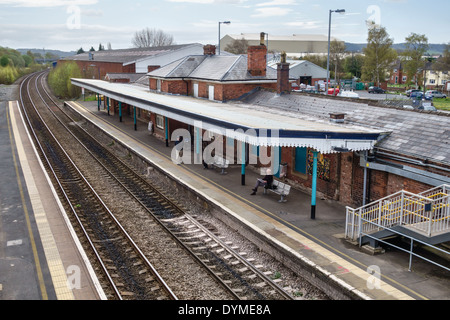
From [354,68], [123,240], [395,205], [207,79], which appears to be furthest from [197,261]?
[354,68]

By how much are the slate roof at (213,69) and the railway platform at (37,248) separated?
11.2m

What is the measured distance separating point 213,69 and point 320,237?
1710cm

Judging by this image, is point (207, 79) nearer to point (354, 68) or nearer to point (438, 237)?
point (438, 237)

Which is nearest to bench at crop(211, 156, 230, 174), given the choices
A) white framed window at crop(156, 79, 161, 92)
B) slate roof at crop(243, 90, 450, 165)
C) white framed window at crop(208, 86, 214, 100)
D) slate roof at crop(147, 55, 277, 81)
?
slate roof at crop(243, 90, 450, 165)

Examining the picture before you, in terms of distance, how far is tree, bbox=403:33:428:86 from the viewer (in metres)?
64.1

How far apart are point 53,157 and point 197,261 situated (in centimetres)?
1679

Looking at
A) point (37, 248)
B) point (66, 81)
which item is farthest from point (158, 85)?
point (66, 81)

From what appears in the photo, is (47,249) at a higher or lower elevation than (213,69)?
lower

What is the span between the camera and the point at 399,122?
47.3 ft

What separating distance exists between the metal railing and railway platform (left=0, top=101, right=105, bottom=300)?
6.86 metres

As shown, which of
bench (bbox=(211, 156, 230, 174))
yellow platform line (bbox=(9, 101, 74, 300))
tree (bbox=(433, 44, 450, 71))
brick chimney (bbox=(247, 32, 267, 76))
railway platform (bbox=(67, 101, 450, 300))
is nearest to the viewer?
railway platform (bbox=(67, 101, 450, 300))

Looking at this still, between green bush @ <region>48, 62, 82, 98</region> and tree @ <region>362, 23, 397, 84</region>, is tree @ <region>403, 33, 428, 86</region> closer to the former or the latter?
tree @ <region>362, 23, 397, 84</region>

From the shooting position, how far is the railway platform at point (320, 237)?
9.41 m

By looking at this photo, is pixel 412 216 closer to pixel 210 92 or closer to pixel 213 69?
pixel 210 92
